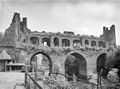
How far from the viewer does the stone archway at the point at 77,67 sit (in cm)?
2591

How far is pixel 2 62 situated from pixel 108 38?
22650 millimetres

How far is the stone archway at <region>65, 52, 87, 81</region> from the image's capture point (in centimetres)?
2591

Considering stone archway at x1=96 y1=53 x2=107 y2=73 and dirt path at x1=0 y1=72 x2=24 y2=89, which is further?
stone archway at x1=96 y1=53 x2=107 y2=73

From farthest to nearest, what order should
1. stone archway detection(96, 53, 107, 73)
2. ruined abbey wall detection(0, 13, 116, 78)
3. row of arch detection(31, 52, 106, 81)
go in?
stone archway detection(96, 53, 107, 73)
row of arch detection(31, 52, 106, 81)
ruined abbey wall detection(0, 13, 116, 78)

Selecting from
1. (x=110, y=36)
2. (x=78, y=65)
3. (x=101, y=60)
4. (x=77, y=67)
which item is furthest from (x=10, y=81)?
(x=110, y=36)

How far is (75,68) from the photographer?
2925 cm

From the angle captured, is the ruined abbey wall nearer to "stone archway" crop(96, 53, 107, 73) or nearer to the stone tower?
the stone tower

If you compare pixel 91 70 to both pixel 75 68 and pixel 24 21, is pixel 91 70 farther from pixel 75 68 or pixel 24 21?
pixel 24 21

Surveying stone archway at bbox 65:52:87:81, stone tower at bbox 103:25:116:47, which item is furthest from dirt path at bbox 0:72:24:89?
stone tower at bbox 103:25:116:47

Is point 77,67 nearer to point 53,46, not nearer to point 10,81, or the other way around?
point 53,46

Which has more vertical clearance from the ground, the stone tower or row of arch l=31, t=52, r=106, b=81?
the stone tower

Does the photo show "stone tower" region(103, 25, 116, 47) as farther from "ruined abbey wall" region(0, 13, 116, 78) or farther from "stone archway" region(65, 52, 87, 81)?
"stone archway" region(65, 52, 87, 81)

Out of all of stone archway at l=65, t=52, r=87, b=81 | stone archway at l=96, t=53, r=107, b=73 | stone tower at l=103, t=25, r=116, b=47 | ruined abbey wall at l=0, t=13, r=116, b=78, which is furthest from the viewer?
stone tower at l=103, t=25, r=116, b=47

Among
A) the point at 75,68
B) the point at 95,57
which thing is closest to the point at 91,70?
the point at 95,57
